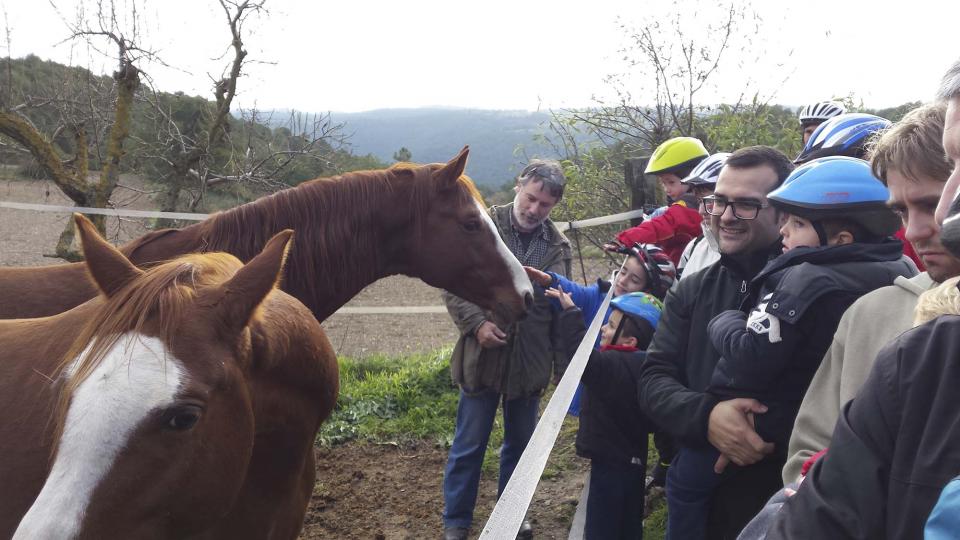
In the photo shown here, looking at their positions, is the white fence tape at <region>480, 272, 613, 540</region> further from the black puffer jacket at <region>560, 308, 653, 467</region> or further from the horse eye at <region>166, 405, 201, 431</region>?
the horse eye at <region>166, 405, 201, 431</region>

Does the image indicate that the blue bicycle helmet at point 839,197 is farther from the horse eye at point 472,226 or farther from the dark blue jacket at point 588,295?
the horse eye at point 472,226

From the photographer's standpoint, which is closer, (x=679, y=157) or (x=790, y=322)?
(x=790, y=322)

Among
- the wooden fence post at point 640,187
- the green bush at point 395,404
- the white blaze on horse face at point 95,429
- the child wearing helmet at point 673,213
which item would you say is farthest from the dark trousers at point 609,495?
the wooden fence post at point 640,187

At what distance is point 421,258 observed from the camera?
3.39 meters

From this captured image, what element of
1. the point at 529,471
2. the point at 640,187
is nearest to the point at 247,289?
the point at 529,471

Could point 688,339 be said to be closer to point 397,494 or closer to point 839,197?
point 839,197

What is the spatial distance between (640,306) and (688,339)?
0.50 m

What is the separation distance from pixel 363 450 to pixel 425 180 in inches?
93.6

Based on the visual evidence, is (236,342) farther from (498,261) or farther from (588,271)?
(588,271)

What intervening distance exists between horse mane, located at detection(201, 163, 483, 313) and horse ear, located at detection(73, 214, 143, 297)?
1.29m

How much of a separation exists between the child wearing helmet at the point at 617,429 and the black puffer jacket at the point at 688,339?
30 cm

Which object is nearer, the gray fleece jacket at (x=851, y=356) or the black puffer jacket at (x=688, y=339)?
the gray fleece jacket at (x=851, y=356)

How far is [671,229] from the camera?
349cm

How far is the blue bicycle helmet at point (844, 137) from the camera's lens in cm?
278
